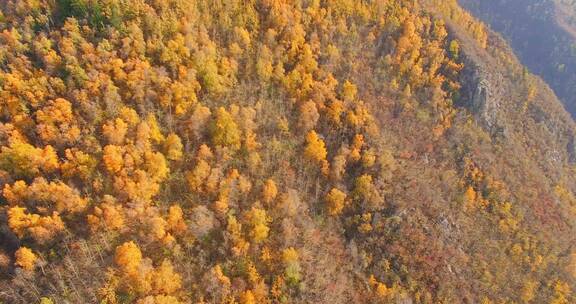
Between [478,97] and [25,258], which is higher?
[478,97]

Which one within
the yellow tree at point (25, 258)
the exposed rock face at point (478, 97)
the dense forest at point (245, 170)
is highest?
the exposed rock face at point (478, 97)

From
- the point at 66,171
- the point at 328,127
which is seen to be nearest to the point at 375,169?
the point at 328,127

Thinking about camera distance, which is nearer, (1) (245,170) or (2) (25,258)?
(2) (25,258)

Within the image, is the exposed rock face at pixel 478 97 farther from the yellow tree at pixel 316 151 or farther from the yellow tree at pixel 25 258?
the yellow tree at pixel 25 258

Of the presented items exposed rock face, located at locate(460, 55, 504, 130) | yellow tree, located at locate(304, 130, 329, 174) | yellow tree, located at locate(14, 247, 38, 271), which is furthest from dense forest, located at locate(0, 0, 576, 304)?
exposed rock face, located at locate(460, 55, 504, 130)

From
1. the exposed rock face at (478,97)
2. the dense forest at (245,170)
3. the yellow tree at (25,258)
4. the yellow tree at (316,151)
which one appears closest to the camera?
the yellow tree at (25,258)

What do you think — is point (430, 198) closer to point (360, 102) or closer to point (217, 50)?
point (360, 102)

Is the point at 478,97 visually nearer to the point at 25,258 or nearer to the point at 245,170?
the point at 245,170

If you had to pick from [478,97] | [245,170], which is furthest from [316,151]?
[478,97]

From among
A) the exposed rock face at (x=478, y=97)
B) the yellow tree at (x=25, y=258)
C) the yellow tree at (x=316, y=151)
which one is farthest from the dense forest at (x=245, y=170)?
the exposed rock face at (x=478, y=97)
